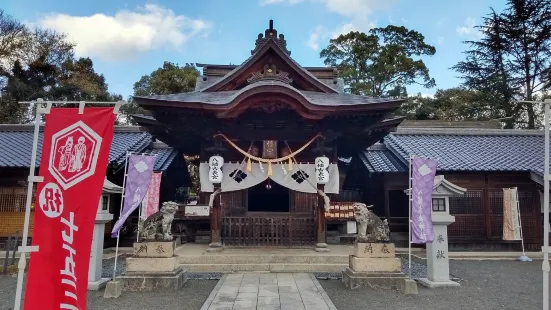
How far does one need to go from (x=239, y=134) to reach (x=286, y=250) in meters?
3.76

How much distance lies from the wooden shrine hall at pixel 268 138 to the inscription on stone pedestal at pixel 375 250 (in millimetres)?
2615

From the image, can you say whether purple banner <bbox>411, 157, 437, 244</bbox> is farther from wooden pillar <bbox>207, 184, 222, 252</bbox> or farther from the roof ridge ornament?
the roof ridge ornament

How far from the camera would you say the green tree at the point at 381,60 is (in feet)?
113

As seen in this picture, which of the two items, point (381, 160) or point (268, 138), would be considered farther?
point (381, 160)

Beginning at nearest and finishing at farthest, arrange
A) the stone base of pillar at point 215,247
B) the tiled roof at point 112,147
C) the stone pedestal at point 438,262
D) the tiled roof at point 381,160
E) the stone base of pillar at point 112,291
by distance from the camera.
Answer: the stone base of pillar at point 112,291
the stone pedestal at point 438,262
the stone base of pillar at point 215,247
the tiled roof at point 112,147
the tiled roof at point 381,160

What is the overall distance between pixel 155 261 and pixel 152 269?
176mm

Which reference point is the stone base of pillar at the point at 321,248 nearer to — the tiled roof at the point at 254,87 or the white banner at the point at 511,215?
the tiled roof at the point at 254,87

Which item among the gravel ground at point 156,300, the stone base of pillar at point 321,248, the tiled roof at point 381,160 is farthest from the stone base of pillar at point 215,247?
the tiled roof at point 381,160

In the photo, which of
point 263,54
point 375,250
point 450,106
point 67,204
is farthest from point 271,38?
point 450,106

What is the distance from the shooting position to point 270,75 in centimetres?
1197

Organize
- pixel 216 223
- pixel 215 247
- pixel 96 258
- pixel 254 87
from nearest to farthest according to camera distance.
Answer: pixel 96 258, pixel 254 87, pixel 215 247, pixel 216 223

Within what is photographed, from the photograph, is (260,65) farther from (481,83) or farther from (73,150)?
(481,83)

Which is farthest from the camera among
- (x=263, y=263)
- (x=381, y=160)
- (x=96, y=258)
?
(x=381, y=160)

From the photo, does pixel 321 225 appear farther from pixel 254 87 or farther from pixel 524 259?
pixel 524 259
